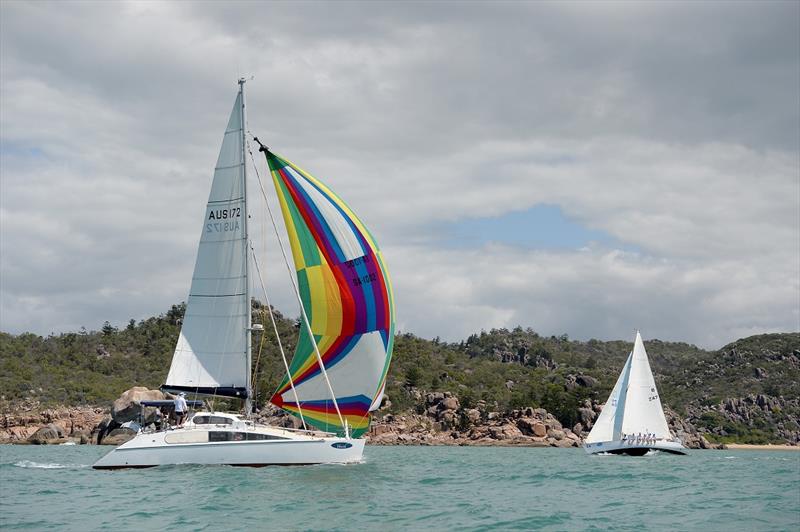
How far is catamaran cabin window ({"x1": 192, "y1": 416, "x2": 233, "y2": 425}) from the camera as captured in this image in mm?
31781

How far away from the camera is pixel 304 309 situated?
3450 cm

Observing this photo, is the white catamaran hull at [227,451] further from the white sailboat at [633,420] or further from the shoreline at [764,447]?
the shoreline at [764,447]

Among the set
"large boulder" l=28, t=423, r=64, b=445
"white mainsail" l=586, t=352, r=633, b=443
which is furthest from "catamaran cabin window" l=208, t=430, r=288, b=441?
"large boulder" l=28, t=423, r=64, b=445

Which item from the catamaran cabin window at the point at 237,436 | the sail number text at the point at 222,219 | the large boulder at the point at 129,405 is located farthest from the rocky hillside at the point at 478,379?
the catamaran cabin window at the point at 237,436

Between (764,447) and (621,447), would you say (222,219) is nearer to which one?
(621,447)

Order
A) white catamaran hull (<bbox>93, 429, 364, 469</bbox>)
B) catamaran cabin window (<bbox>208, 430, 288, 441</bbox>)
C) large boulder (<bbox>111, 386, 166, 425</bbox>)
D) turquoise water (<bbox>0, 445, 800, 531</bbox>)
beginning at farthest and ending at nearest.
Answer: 1. large boulder (<bbox>111, 386, 166, 425</bbox>)
2. catamaran cabin window (<bbox>208, 430, 288, 441</bbox>)
3. white catamaran hull (<bbox>93, 429, 364, 469</bbox>)
4. turquoise water (<bbox>0, 445, 800, 531</bbox>)

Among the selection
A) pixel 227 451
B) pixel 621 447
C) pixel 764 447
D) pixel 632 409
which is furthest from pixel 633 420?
pixel 764 447

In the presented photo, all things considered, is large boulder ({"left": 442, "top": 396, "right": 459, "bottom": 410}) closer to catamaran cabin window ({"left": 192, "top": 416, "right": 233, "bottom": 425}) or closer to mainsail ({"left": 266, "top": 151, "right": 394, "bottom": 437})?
mainsail ({"left": 266, "top": 151, "right": 394, "bottom": 437})

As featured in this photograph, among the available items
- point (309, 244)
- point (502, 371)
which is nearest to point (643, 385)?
point (309, 244)

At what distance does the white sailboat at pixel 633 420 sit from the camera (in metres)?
62.0

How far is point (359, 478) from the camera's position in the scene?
29297 millimetres

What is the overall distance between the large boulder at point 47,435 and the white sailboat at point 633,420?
44.8 meters

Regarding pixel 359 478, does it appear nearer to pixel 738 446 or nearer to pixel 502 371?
pixel 738 446

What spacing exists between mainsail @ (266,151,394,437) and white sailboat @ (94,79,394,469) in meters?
0.04
